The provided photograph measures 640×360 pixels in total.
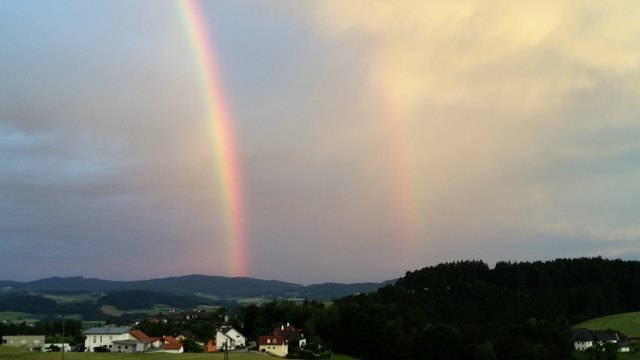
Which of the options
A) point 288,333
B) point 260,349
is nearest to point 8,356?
point 260,349

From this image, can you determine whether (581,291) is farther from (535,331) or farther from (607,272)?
(535,331)

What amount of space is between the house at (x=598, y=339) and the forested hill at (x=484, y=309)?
17.0ft

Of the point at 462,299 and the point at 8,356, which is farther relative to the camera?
the point at 462,299

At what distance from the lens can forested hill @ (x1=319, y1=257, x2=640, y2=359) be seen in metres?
91.3

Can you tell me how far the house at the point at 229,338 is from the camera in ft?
300

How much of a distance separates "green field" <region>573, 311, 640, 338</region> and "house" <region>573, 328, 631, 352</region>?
3640 millimetres

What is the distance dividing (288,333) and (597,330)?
5756 cm

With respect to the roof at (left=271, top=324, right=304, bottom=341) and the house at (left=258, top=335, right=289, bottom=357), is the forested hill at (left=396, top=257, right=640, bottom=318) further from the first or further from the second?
the house at (left=258, top=335, right=289, bottom=357)

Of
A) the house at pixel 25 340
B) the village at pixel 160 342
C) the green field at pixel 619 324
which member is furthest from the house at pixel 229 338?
the green field at pixel 619 324

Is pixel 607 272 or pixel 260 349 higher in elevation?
pixel 607 272

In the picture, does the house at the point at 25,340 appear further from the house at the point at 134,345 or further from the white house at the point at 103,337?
the house at the point at 134,345

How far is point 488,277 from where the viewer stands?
179m

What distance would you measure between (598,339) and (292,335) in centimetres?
5126

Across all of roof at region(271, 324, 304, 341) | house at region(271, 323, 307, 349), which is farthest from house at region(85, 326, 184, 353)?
roof at region(271, 324, 304, 341)
